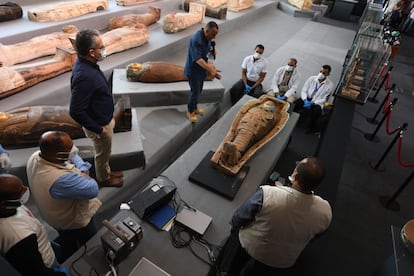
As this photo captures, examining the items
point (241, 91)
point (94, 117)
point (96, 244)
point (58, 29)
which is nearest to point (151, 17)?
point (58, 29)

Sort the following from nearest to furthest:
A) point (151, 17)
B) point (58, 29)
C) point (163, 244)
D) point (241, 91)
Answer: point (163, 244)
point (58, 29)
point (241, 91)
point (151, 17)

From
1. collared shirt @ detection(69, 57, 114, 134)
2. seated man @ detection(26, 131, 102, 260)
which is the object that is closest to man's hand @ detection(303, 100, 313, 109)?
collared shirt @ detection(69, 57, 114, 134)

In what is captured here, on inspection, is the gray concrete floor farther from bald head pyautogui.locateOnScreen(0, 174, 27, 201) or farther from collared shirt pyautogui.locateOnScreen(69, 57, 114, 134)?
bald head pyautogui.locateOnScreen(0, 174, 27, 201)

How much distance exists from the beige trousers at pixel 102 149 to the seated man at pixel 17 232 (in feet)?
4.13

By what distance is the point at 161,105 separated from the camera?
5.23 metres

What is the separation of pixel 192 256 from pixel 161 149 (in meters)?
2.12

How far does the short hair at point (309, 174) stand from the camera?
1.95 meters

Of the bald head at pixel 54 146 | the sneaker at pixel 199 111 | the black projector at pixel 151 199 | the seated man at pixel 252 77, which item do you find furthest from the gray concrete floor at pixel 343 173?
the bald head at pixel 54 146

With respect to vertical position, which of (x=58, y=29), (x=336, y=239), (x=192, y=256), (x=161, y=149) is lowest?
(x=336, y=239)

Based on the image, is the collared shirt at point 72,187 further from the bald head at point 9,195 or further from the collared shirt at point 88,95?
the collared shirt at point 88,95

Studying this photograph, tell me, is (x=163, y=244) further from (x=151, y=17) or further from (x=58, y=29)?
(x=151, y=17)

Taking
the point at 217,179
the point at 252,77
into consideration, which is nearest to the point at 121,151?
the point at 217,179

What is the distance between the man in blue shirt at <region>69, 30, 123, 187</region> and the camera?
2.55 m

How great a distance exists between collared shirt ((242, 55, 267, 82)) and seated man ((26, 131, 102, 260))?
171 inches
